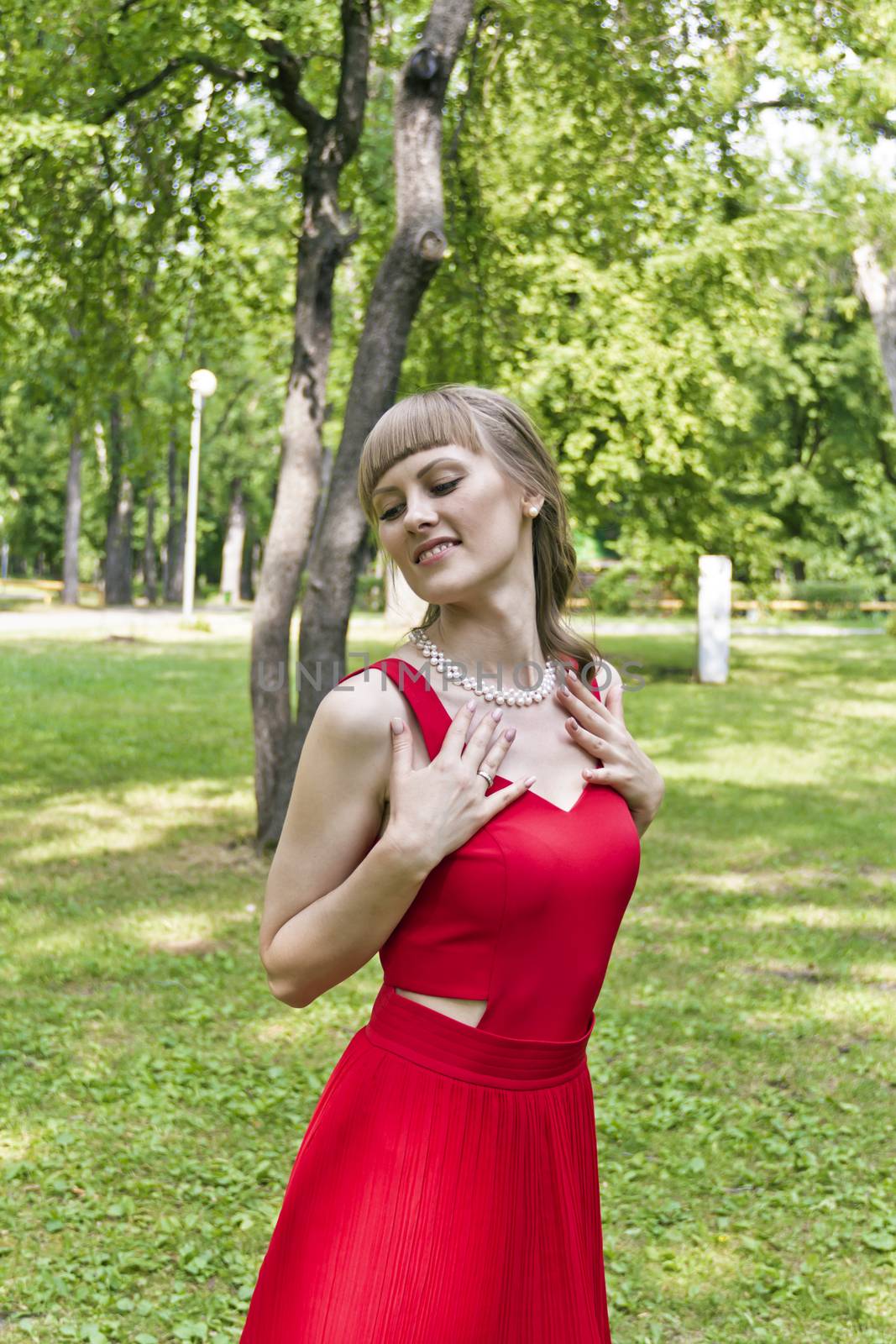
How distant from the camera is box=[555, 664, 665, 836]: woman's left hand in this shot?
212 cm

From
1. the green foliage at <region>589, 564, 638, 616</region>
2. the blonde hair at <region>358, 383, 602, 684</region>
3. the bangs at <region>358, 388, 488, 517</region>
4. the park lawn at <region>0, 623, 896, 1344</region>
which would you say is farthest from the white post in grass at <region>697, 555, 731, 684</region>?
the bangs at <region>358, 388, 488, 517</region>

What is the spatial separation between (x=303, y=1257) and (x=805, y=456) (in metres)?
46.3

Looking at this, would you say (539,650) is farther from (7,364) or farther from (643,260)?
(643,260)

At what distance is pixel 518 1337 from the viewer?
1.94 meters

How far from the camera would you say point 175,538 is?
49.6 meters

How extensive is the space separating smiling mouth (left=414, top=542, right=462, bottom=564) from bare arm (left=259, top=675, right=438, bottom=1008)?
20cm

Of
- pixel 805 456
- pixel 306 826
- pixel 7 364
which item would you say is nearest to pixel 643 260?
pixel 7 364

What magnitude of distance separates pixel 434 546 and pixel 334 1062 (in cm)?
449

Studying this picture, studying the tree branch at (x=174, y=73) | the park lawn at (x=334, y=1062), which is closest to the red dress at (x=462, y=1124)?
the park lawn at (x=334, y=1062)

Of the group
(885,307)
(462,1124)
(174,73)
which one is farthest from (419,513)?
(885,307)

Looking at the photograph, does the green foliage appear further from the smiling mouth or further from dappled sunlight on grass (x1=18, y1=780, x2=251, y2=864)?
the smiling mouth

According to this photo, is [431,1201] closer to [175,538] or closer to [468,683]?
[468,683]

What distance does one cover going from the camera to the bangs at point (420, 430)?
201 cm

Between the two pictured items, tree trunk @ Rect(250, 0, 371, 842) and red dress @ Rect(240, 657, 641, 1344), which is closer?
red dress @ Rect(240, 657, 641, 1344)
